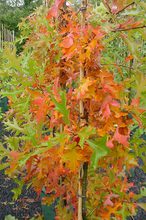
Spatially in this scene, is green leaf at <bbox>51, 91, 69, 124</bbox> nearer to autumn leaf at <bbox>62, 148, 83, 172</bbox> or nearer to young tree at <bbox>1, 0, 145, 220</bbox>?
young tree at <bbox>1, 0, 145, 220</bbox>

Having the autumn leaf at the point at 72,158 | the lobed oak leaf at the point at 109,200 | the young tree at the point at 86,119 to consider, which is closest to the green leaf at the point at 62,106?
the young tree at the point at 86,119

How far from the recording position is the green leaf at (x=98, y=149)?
1236 millimetres

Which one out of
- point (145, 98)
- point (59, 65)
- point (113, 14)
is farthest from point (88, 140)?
point (59, 65)

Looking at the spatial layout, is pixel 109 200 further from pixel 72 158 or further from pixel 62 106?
pixel 62 106

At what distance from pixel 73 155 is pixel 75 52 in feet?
1.13

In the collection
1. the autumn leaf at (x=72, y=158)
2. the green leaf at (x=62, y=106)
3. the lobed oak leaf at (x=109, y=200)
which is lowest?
the lobed oak leaf at (x=109, y=200)

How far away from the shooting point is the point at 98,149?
1255 mm

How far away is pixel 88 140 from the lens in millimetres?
1279

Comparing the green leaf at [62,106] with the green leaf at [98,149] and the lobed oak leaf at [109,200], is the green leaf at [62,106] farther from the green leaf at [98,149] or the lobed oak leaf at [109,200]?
the lobed oak leaf at [109,200]

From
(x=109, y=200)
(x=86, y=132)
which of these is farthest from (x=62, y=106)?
(x=109, y=200)

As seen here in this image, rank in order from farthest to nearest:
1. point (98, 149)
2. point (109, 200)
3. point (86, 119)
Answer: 1. point (109, 200)
2. point (86, 119)
3. point (98, 149)

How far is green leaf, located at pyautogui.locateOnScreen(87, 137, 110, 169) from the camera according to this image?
1236 mm

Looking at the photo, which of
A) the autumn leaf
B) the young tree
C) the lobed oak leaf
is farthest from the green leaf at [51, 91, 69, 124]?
the lobed oak leaf

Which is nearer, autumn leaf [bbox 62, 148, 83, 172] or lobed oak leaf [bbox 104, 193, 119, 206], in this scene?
autumn leaf [bbox 62, 148, 83, 172]
